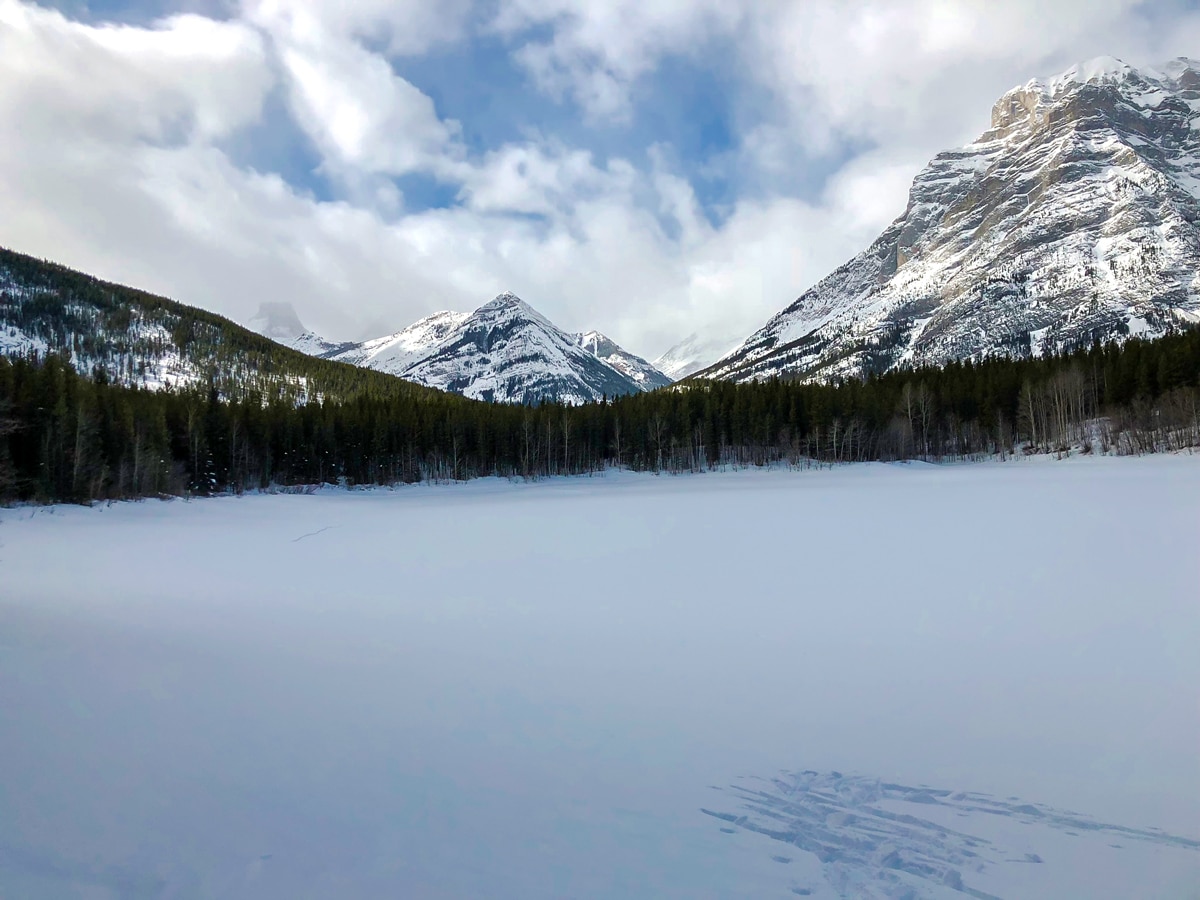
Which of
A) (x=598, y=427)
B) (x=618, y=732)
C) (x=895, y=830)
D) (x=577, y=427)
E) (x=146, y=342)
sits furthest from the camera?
(x=146, y=342)

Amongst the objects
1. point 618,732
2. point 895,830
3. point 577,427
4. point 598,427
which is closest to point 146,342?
point 577,427

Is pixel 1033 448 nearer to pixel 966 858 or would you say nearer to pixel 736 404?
pixel 736 404

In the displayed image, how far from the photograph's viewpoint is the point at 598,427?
85.1 m

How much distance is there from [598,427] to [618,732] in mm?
78123

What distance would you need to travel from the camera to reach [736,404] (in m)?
80.6

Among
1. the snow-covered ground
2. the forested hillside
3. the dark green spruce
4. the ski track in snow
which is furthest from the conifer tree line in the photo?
the forested hillside

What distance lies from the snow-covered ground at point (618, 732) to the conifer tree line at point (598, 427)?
40.7 m

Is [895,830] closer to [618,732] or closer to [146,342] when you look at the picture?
[618,732]

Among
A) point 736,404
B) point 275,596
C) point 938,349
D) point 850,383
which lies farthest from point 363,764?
point 938,349

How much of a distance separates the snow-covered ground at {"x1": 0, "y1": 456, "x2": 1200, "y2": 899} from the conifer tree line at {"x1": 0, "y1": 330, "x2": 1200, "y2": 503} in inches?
1601

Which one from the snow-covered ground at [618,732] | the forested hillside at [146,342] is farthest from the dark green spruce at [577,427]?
the forested hillside at [146,342]

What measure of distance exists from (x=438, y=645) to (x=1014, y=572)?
13595 millimetres

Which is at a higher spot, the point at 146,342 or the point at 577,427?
the point at 146,342

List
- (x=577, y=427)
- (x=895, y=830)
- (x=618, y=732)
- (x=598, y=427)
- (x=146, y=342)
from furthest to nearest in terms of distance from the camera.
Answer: (x=146, y=342) < (x=598, y=427) < (x=577, y=427) < (x=618, y=732) < (x=895, y=830)
